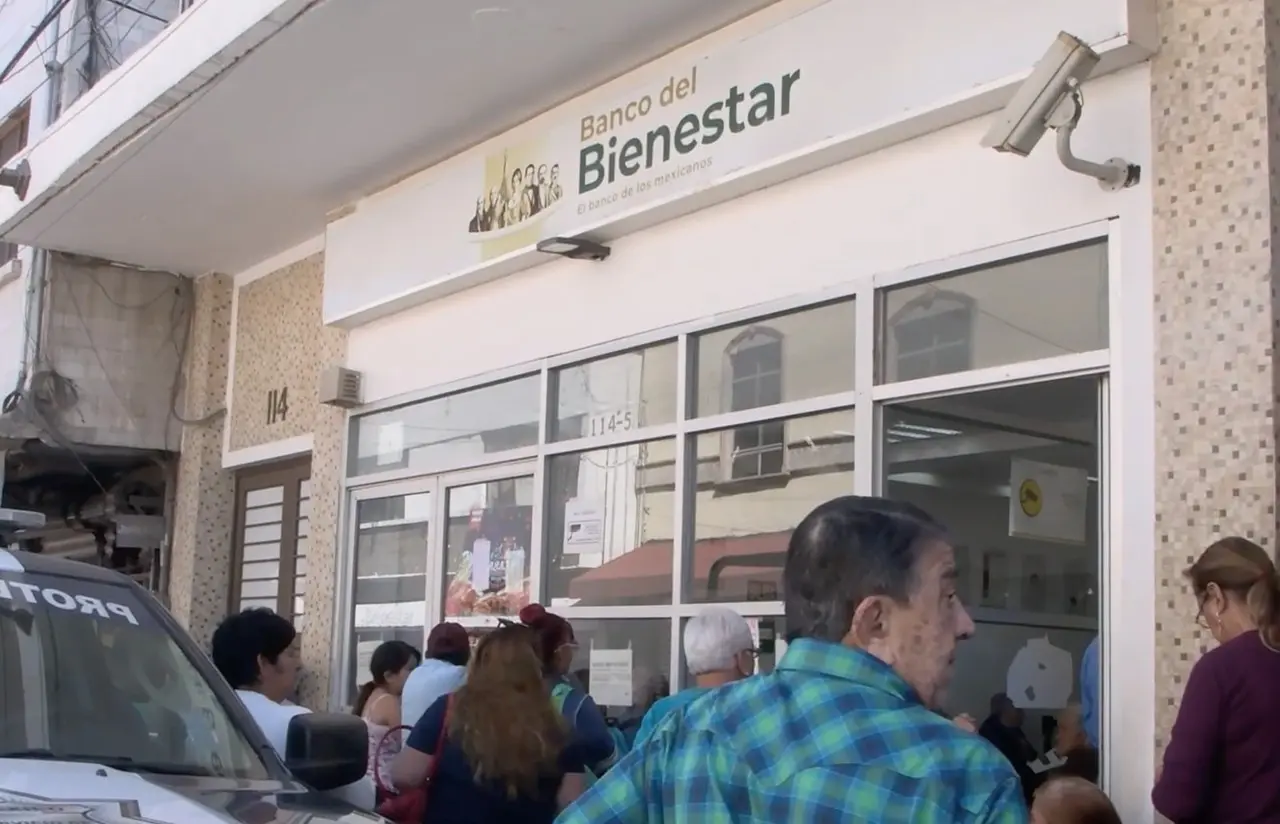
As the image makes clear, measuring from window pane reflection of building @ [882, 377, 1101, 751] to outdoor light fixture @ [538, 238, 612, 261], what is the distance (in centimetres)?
196

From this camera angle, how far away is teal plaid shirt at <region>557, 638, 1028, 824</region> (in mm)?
1633

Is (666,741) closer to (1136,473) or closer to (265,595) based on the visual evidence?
(1136,473)

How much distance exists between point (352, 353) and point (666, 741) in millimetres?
7401

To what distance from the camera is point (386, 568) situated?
868cm

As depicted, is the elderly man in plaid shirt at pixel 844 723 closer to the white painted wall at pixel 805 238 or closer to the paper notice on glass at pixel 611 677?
the white painted wall at pixel 805 238

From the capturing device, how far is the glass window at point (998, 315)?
4.88 m

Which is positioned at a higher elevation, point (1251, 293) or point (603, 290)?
point (603, 290)

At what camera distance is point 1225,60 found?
178 inches

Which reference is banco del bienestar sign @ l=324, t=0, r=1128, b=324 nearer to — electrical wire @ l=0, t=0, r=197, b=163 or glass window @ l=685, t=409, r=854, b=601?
glass window @ l=685, t=409, r=854, b=601

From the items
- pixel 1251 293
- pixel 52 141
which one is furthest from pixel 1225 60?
pixel 52 141

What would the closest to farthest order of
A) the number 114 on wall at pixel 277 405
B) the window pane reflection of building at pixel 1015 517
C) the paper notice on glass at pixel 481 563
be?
the window pane reflection of building at pixel 1015 517
the paper notice on glass at pixel 481 563
the number 114 on wall at pixel 277 405

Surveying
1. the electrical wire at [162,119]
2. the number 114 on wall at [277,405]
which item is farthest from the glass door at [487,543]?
the electrical wire at [162,119]

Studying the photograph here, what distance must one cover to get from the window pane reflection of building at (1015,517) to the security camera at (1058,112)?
0.71 meters

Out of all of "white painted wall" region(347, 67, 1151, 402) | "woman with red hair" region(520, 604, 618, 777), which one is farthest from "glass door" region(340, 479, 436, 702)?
"woman with red hair" region(520, 604, 618, 777)
